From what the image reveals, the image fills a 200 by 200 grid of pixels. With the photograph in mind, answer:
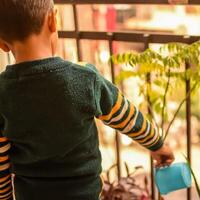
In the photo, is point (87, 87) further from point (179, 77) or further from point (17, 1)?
point (179, 77)

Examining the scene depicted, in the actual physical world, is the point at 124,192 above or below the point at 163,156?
below

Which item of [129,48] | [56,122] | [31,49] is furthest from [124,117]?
[129,48]

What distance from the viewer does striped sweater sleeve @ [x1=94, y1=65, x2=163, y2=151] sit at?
120 centimetres

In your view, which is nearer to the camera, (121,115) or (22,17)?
(22,17)

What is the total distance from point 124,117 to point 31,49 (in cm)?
36

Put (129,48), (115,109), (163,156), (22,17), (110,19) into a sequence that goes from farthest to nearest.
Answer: (110,19) → (129,48) → (163,156) → (115,109) → (22,17)

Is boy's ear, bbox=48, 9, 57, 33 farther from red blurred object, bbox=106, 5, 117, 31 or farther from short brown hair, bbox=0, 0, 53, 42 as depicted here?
red blurred object, bbox=106, 5, 117, 31

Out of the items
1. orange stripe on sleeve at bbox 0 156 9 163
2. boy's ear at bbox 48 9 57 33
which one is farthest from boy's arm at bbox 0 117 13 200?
boy's ear at bbox 48 9 57 33

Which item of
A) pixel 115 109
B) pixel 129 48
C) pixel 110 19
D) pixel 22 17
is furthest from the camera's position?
pixel 110 19

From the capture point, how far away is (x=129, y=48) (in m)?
2.55

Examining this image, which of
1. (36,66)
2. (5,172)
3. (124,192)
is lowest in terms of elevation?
(124,192)

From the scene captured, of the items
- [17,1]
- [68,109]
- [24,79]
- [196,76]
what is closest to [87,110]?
[68,109]

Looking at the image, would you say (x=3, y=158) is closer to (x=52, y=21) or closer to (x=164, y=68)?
(x=52, y=21)

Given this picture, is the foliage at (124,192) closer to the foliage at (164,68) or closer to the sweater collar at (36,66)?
the foliage at (164,68)
